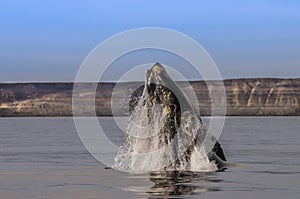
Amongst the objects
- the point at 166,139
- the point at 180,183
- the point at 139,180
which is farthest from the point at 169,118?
the point at 180,183

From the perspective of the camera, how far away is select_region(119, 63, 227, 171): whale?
2519cm

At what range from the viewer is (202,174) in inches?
947

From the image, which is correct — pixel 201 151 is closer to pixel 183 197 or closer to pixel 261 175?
pixel 261 175

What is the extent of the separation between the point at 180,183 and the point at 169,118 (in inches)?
162

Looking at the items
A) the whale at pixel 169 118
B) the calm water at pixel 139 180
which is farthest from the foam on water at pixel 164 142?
the calm water at pixel 139 180

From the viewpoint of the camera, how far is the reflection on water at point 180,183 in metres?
19.4

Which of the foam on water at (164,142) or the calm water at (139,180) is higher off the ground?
the foam on water at (164,142)

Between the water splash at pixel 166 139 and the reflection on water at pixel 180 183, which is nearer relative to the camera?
the reflection on water at pixel 180 183

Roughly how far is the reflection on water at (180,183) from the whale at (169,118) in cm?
101

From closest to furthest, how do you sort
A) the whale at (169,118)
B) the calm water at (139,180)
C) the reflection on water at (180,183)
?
1. the calm water at (139,180)
2. the reflection on water at (180,183)
3. the whale at (169,118)

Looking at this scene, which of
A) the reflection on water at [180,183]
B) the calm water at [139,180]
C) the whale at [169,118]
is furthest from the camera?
the whale at [169,118]

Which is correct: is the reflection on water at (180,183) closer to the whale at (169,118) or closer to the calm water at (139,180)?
the calm water at (139,180)

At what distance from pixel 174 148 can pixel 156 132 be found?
73cm

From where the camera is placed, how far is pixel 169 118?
25.2 meters
